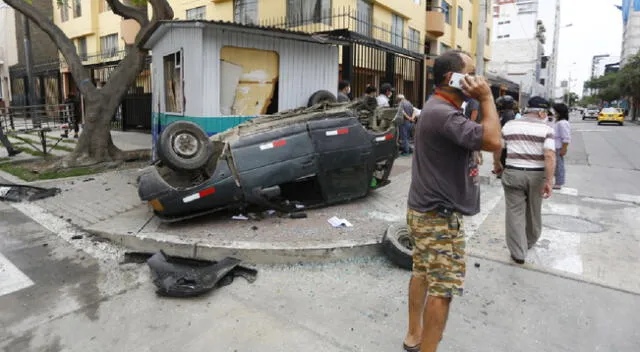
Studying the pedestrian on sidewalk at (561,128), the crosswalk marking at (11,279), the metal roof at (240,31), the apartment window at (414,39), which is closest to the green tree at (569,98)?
the apartment window at (414,39)

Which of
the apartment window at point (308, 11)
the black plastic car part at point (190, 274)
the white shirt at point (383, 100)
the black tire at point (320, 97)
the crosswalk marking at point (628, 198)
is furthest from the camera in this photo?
the apartment window at point (308, 11)

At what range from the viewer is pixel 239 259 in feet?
15.0

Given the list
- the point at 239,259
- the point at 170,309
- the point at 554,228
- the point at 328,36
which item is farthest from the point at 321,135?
the point at 328,36

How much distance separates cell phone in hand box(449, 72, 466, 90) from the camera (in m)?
2.55

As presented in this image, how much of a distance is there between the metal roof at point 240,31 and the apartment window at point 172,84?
565 millimetres

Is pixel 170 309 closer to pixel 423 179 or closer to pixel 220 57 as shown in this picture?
pixel 423 179

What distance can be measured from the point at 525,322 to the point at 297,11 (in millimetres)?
18248

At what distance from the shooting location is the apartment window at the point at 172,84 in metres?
9.10

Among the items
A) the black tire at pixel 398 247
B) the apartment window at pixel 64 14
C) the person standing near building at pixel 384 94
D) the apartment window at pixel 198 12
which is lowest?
the black tire at pixel 398 247

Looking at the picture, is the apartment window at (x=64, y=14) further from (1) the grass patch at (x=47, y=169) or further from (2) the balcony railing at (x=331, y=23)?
(1) the grass patch at (x=47, y=169)

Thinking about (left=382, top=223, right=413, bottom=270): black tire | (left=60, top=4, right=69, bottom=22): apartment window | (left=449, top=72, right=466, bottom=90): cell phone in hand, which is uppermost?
(left=60, top=4, right=69, bottom=22): apartment window

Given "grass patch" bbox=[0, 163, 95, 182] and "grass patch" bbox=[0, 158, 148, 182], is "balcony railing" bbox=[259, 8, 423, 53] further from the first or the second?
"grass patch" bbox=[0, 163, 95, 182]

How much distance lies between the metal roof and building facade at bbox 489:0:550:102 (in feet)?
155

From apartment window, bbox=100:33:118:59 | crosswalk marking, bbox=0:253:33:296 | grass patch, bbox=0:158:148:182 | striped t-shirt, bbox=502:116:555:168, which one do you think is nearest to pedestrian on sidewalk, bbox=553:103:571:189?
striped t-shirt, bbox=502:116:555:168
